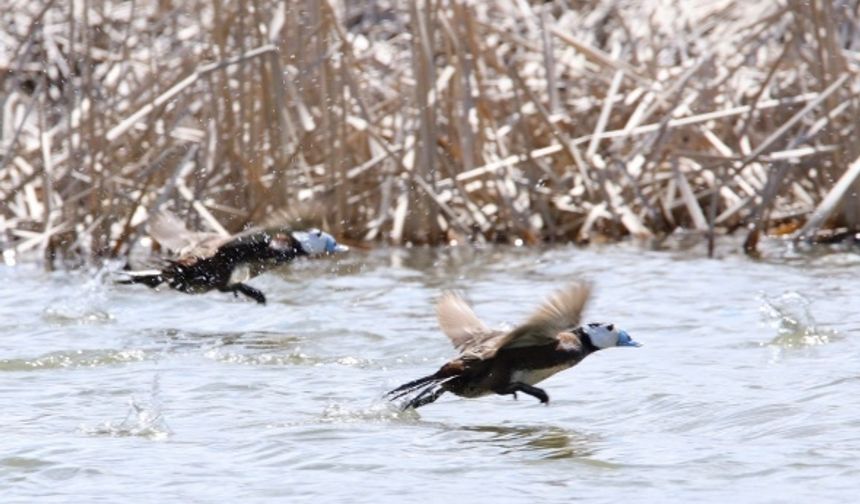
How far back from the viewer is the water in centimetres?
445

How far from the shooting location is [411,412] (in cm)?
547

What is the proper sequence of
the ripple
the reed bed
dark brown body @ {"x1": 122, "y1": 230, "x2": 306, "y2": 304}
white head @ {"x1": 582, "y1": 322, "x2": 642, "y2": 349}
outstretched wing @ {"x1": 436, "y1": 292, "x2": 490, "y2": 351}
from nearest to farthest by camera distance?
white head @ {"x1": 582, "y1": 322, "x2": 642, "y2": 349}
outstretched wing @ {"x1": 436, "y1": 292, "x2": 490, "y2": 351}
the ripple
dark brown body @ {"x1": 122, "y1": 230, "x2": 306, "y2": 304}
the reed bed

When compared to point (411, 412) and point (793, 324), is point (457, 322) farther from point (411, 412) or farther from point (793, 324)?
point (793, 324)

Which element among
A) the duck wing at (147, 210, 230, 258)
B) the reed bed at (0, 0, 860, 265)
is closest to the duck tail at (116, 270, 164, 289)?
the duck wing at (147, 210, 230, 258)

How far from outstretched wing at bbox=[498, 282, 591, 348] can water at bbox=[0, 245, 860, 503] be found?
0.87ft

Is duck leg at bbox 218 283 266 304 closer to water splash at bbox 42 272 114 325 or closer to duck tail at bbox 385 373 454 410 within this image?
water splash at bbox 42 272 114 325

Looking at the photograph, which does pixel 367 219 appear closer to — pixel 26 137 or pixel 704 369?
pixel 26 137

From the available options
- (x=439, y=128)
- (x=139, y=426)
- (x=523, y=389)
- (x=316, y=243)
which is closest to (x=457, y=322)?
(x=523, y=389)

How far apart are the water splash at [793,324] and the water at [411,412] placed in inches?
0.5

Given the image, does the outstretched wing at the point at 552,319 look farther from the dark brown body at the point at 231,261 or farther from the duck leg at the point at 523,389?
the dark brown body at the point at 231,261

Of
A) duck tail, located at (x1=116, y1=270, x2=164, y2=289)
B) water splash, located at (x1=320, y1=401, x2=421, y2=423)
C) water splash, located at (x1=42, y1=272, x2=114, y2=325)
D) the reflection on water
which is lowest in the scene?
the reflection on water

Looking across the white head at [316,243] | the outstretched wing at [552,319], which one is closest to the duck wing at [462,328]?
the outstretched wing at [552,319]

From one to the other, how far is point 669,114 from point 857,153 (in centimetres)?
124

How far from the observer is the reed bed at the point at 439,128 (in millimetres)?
9531
